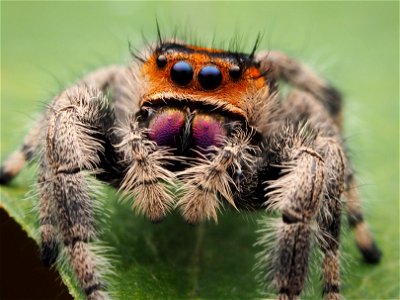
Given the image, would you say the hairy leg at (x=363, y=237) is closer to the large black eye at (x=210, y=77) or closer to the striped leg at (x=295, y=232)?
the striped leg at (x=295, y=232)

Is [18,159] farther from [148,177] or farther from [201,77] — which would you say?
[201,77]

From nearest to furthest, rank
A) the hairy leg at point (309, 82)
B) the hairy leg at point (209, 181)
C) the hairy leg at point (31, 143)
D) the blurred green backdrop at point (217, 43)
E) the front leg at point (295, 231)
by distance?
the front leg at point (295, 231)
the hairy leg at point (209, 181)
the blurred green backdrop at point (217, 43)
the hairy leg at point (31, 143)
the hairy leg at point (309, 82)

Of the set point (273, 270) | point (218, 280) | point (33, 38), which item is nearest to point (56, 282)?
point (218, 280)

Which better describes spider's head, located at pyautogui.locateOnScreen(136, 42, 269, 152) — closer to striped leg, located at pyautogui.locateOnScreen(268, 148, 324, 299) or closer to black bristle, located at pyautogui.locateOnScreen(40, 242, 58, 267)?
striped leg, located at pyautogui.locateOnScreen(268, 148, 324, 299)

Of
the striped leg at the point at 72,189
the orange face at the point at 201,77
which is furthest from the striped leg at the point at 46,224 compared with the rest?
the orange face at the point at 201,77

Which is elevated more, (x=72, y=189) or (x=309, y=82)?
(x=309, y=82)

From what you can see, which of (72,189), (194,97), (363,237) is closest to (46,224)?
(72,189)
